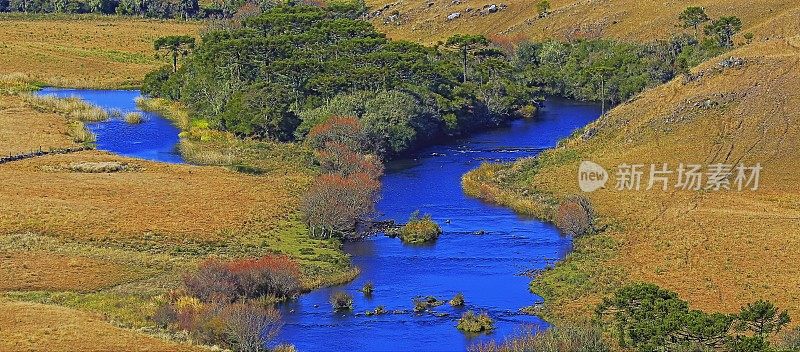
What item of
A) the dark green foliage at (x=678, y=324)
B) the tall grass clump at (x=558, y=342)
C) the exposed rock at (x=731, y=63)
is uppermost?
the exposed rock at (x=731, y=63)

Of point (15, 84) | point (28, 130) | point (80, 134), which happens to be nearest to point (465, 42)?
point (80, 134)

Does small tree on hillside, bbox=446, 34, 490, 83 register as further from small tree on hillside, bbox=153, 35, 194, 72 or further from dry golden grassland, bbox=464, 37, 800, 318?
small tree on hillside, bbox=153, 35, 194, 72

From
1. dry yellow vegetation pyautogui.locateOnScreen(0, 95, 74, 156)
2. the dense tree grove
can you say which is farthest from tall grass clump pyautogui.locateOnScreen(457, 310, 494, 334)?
dry yellow vegetation pyautogui.locateOnScreen(0, 95, 74, 156)

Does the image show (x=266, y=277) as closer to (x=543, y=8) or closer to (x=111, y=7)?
(x=543, y=8)

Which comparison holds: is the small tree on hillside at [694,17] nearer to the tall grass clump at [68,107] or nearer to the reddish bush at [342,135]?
the reddish bush at [342,135]

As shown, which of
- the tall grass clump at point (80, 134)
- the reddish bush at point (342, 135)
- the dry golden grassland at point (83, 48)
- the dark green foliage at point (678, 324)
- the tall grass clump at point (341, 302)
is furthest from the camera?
the dry golden grassland at point (83, 48)

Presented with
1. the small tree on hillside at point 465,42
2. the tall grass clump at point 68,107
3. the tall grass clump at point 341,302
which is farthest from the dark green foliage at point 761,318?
the small tree on hillside at point 465,42

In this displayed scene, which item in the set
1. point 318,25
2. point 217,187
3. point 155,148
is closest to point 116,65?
point 318,25
